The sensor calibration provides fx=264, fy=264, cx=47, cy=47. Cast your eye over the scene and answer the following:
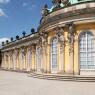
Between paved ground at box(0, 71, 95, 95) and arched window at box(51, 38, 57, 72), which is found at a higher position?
arched window at box(51, 38, 57, 72)

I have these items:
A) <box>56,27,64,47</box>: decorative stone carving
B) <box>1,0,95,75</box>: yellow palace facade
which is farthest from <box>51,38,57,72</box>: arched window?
<box>56,27,64,47</box>: decorative stone carving

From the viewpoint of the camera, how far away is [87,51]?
23.1 meters

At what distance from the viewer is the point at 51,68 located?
2655 centimetres

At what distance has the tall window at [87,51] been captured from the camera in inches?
905

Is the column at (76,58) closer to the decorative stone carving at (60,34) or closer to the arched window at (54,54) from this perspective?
the decorative stone carving at (60,34)

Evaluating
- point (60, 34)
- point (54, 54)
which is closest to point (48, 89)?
point (60, 34)

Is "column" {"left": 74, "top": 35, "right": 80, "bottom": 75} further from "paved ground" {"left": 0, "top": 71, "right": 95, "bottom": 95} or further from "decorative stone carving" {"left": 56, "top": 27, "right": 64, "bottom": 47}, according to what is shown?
"paved ground" {"left": 0, "top": 71, "right": 95, "bottom": 95}

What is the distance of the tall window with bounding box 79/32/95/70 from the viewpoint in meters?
23.0

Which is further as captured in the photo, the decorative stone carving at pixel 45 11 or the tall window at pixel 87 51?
the decorative stone carving at pixel 45 11

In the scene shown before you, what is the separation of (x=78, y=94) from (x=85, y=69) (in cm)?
Result: 1038

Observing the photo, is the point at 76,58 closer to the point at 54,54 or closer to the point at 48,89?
the point at 54,54

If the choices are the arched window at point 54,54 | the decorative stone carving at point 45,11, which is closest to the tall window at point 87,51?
the arched window at point 54,54

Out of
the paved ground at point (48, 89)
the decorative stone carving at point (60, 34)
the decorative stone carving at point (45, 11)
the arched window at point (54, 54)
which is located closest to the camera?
the paved ground at point (48, 89)

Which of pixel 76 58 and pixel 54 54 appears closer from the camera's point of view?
pixel 76 58
